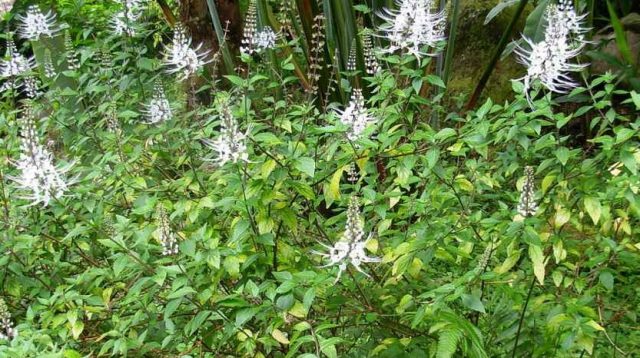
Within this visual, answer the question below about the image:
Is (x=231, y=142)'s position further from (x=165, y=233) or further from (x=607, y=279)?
(x=607, y=279)

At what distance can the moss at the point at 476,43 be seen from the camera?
5.49 m

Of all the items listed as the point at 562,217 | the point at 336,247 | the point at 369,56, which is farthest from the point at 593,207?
the point at 369,56

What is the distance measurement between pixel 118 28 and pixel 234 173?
5.73ft

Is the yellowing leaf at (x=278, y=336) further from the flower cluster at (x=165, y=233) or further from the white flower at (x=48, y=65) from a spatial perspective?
the white flower at (x=48, y=65)

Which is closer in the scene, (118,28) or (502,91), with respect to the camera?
(118,28)

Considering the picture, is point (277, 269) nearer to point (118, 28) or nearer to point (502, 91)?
point (118, 28)

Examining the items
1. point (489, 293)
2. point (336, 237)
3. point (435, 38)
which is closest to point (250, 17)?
point (435, 38)

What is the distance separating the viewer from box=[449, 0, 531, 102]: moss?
216 inches

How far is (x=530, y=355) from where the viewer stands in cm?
213

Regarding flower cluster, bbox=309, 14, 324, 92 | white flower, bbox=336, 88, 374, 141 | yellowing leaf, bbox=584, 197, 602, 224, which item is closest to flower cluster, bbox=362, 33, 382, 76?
flower cluster, bbox=309, 14, 324, 92

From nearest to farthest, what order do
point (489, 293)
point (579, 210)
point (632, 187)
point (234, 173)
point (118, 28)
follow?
point (632, 187) < point (234, 173) < point (579, 210) < point (489, 293) < point (118, 28)

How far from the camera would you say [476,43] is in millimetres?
5750

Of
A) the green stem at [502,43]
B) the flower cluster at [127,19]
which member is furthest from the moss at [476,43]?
the flower cluster at [127,19]

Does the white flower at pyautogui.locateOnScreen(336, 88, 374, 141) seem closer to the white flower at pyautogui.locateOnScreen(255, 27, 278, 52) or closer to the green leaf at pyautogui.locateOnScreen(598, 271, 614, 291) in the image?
the green leaf at pyautogui.locateOnScreen(598, 271, 614, 291)
